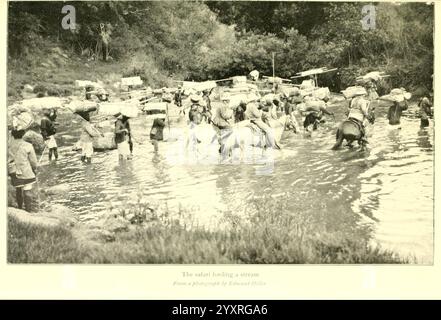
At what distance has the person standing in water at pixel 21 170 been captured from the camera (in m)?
4.42

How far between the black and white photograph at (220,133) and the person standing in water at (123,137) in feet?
0.04

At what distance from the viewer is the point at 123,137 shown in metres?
4.54

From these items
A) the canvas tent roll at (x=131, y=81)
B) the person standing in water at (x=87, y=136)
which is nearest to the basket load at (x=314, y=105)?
A: the canvas tent roll at (x=131, y=81)

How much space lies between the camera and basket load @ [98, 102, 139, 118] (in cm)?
456

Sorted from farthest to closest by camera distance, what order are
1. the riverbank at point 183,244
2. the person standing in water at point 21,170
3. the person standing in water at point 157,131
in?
1. the person standing in water at point 157,131
2. the person standing in water at point 21,170
3. the riverbank at point 183,244

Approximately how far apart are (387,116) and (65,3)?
9.53 feet

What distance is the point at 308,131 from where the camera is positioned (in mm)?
4566

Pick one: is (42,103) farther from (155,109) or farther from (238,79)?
(238,79)

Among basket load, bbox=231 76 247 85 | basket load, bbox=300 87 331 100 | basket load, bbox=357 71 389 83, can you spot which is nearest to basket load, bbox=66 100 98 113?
basket load, bbox=231 76 247 85

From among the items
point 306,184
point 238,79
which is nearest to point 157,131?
point 238,79

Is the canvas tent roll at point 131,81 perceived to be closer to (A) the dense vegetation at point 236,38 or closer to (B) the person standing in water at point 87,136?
(A) the dense vegetation at point 236,38

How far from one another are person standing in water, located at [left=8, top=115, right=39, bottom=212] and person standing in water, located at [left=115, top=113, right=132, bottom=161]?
734mm

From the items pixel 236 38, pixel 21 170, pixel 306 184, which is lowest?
pixel 306 184

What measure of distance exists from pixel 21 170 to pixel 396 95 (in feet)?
10.7
